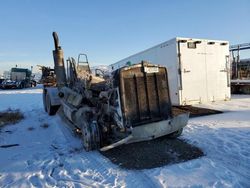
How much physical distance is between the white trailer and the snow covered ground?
3.11 metres

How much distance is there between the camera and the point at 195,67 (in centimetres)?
1005

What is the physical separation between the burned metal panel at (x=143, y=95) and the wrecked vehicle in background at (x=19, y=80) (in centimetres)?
2949

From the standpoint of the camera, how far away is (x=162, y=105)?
5266 millimetres

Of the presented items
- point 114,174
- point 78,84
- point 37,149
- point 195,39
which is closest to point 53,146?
point 37,149

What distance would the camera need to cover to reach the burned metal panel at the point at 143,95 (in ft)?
15.8

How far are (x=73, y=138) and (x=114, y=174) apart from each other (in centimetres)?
270

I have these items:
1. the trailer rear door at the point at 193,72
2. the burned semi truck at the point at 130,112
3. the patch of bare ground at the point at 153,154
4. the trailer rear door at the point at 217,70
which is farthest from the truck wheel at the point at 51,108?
the trailer rear door at the point at 217,70

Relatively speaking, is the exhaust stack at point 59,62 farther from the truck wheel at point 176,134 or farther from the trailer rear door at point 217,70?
the trailer rear door at point 217,70

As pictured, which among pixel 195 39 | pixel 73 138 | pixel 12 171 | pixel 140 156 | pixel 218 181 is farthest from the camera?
pixel 195 39

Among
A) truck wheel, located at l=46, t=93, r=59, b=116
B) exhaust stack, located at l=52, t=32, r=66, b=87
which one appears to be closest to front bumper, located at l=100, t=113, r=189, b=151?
exhaust stack, located at l=52, t=32, r=66, b=87

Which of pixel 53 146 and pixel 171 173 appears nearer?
pixel 171 173

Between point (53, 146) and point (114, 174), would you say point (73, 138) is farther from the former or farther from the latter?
point (114, 174)

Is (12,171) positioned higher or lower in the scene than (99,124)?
lower

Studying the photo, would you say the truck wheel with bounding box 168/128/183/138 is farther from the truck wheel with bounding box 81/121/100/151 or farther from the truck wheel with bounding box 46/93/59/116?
the truck wheel with bounding box 46/93/59/116
